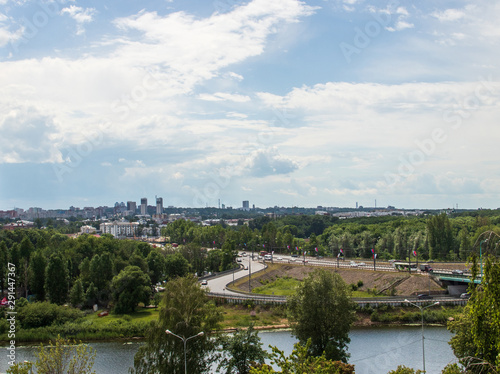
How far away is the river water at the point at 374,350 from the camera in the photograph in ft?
134

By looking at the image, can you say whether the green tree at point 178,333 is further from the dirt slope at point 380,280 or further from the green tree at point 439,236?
the green tree at point 439,236

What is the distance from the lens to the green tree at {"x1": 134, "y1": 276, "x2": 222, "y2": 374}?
3002 cm

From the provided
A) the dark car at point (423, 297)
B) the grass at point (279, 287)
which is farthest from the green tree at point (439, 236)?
the dark car at point (423, 297)

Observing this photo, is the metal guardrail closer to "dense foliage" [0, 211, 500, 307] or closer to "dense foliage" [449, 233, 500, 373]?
"dense foliage" [0, 211, 500, 307]

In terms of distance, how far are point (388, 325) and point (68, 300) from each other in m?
43.1

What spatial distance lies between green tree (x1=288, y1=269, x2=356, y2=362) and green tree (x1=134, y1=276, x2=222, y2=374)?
29.0 feet

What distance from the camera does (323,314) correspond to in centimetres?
3766

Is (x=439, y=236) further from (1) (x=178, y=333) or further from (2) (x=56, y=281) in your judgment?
(1) (x=178, y=333)

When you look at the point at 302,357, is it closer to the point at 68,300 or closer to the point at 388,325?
the point at 388,325

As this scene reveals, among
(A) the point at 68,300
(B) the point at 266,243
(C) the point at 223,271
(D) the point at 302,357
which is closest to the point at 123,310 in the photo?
(A) the point at 68,300

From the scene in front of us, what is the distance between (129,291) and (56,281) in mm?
10762

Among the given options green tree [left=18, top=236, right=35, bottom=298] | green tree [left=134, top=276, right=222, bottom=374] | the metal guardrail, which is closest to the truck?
the metal guardrail

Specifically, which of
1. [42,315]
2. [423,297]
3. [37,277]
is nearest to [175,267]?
[37,277]

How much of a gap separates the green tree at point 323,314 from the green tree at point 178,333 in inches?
348
